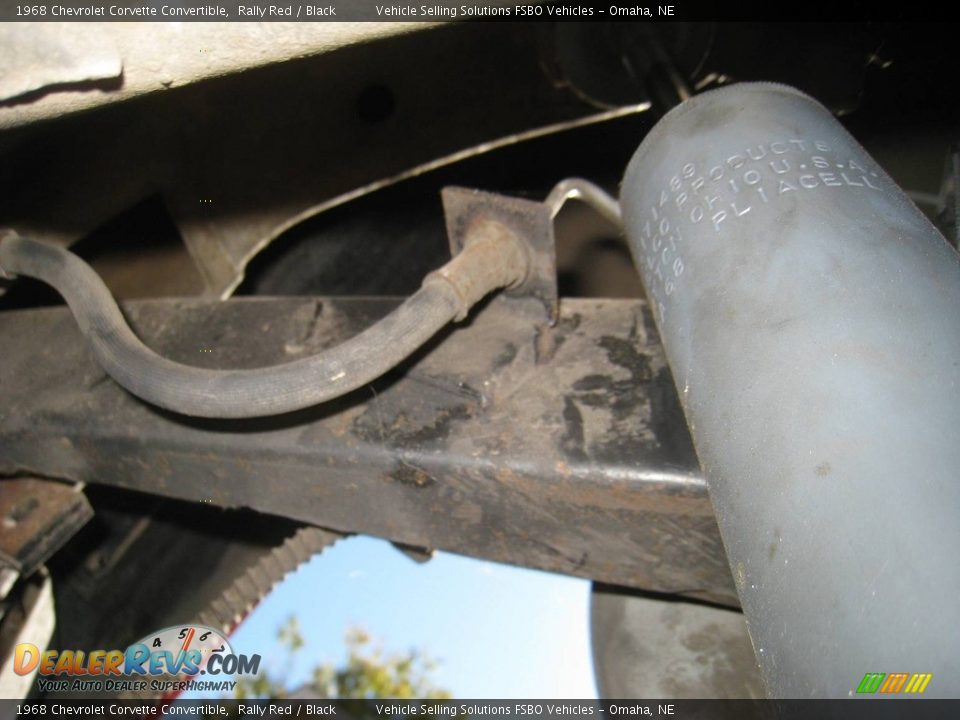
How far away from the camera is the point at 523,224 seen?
660 mm

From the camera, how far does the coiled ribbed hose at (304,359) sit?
532mm

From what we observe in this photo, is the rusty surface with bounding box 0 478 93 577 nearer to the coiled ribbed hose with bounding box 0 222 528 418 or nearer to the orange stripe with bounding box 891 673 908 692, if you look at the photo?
the coiled ribbed hose with bounding box 0 222 528 418

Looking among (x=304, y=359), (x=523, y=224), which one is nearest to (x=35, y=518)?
(x=304, y=359)

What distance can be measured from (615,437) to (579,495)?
6 centimetres

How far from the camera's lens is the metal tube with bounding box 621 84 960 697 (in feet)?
0.96

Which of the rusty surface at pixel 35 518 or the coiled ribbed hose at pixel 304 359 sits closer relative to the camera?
the coiled ribbed hose at pixel 304 359

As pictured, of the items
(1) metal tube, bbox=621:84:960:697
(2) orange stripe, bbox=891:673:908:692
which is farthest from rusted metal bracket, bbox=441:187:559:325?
(2) orange stripe, bbox=891:673:908:692

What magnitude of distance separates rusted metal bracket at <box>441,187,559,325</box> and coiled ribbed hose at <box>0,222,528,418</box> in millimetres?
15

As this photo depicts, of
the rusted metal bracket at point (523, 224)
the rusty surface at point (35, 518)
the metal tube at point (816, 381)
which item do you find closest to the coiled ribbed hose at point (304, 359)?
the rusted metal bracket at point (523, 224)

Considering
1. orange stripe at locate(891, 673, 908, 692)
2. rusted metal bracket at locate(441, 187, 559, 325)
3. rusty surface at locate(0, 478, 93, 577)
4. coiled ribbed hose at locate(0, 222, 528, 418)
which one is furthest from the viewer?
rusty surface at locate(0, 478, 93, 577)

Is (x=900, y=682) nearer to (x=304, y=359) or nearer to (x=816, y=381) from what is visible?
(x=816, y=381)

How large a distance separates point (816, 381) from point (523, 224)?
37cm

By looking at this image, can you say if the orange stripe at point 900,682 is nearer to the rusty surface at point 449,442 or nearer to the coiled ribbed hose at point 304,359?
the rusty surface at point 449,442

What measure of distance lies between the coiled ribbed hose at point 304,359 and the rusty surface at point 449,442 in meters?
0.11
